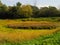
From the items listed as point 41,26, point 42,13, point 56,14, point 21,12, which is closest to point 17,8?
point 21,12

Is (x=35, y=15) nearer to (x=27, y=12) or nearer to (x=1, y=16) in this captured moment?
(x=27, y=12)

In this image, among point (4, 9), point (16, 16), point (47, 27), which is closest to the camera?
point (47, 27)

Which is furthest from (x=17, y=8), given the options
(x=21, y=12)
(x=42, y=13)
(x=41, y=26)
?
(x=41, y=26)

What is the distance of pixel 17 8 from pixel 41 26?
25.2 m

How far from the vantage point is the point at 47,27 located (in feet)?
96.6

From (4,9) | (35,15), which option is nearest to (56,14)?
(35,15)

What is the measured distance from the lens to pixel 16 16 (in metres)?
50.2

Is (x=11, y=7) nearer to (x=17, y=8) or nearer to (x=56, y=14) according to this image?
(x=17, y=8)

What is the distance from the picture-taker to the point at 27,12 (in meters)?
54.7

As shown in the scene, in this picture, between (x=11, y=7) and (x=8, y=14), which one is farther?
(x=11, y=7)

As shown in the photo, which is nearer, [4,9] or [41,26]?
[41,26]

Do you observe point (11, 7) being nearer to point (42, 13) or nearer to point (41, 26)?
point (42, 13)

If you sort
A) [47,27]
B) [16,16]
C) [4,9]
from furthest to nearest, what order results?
[4,9] → [16,16] → [47,27]

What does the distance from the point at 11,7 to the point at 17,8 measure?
2423mm
